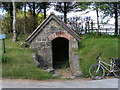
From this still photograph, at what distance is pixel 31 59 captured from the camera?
10.5m

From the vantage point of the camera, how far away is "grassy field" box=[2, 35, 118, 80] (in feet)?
29.3

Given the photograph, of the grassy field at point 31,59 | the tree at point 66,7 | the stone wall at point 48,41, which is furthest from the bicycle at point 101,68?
the tree at point 66,7

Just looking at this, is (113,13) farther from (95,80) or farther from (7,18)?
(95,80)

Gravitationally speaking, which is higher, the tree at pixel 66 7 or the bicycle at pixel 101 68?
the tree at pixel 66 7

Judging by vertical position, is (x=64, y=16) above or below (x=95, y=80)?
above

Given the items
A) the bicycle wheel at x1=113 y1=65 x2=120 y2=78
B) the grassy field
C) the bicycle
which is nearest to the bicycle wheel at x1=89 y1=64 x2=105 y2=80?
the bicycle

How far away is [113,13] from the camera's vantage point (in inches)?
740

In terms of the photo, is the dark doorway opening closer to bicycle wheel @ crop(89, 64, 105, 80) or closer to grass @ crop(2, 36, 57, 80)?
grass @ crop(2, 36, 57, 80)

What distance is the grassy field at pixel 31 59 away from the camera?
29.3 ft

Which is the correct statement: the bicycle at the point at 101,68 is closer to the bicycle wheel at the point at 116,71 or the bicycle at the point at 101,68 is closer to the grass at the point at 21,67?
the bicycle wheel at the point at 116,71

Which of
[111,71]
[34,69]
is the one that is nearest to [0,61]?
[34,69]

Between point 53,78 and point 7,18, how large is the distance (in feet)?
35.6

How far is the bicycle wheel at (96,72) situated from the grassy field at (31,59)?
289mm

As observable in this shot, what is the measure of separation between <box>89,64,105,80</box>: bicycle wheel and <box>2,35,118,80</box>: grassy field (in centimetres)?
29
